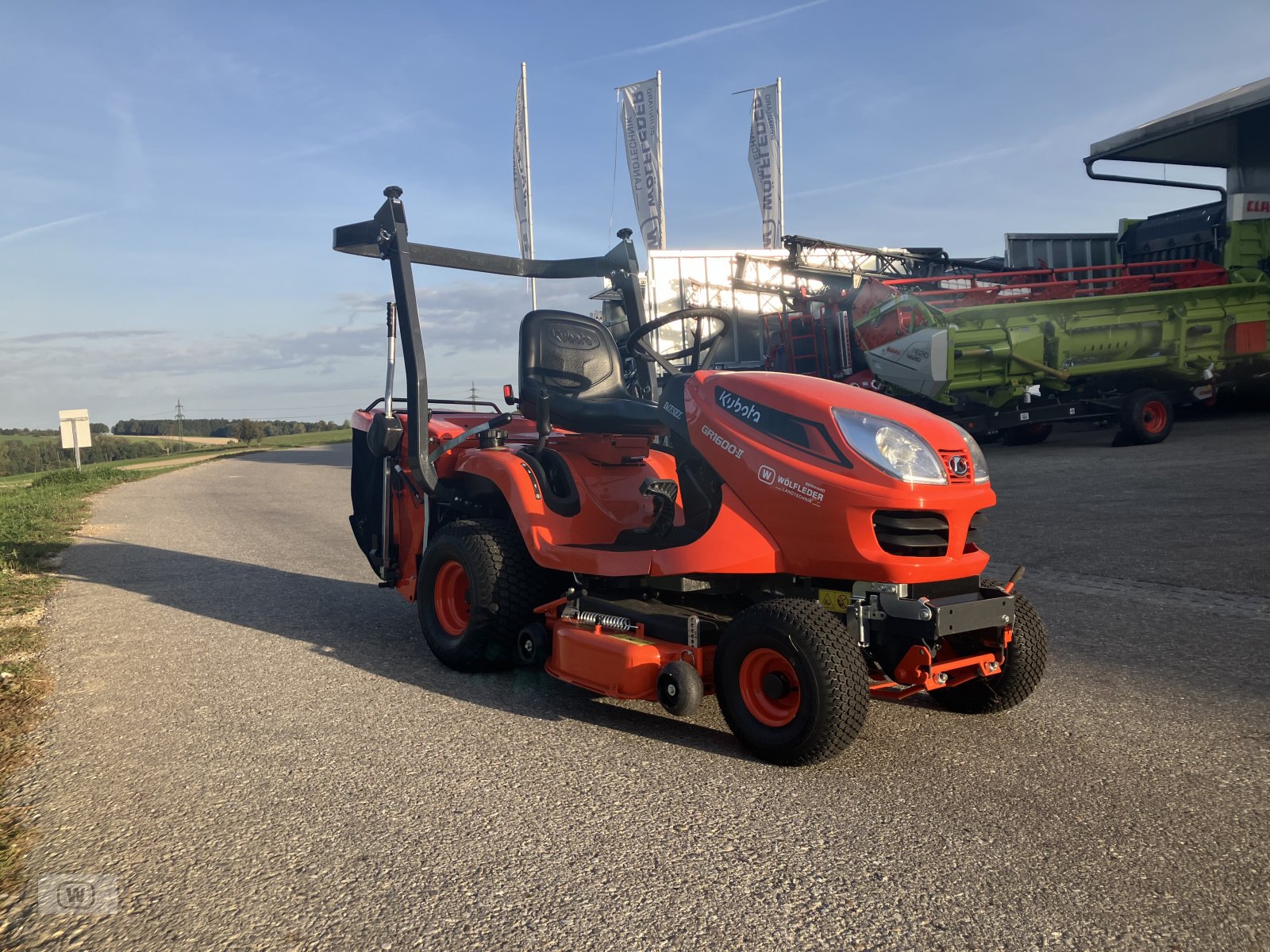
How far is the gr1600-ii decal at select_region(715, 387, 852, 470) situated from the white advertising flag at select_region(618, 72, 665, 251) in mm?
21463

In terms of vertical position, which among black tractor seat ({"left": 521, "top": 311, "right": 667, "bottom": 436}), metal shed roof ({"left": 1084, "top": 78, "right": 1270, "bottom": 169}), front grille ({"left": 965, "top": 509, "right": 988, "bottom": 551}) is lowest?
front grille ({"left": 965, "top": 509, "right": 988, "bottom": 551})

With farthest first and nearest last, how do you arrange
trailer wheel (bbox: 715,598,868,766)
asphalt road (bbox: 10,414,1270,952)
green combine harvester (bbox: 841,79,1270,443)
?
green combine harvester (bbox: 841,79,1270,443)
trailer wheel (bbox: 715,598,868,766)
asphalt road (bbox: 10,414,1270,952)

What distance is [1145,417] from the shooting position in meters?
13.2

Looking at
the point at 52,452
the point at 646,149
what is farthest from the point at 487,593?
the point at 52,452

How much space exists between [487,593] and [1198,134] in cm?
1682

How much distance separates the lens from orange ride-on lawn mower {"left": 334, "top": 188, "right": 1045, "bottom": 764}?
10.8ft

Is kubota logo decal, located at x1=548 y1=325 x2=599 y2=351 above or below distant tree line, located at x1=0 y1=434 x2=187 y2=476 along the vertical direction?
above

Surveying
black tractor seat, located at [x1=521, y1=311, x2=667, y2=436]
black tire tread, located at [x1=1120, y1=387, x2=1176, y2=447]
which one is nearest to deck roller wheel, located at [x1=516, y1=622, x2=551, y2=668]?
black tractor seat, located at [x1=521, y1=311, x2=667, y2=436]

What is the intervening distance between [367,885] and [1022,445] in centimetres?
1418

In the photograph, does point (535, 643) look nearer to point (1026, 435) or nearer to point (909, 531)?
point (909, 531)

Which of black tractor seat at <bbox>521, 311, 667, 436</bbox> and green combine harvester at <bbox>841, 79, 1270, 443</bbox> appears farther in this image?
green combine harvester at <bbox>841, 79, 1270, 443</bbox>

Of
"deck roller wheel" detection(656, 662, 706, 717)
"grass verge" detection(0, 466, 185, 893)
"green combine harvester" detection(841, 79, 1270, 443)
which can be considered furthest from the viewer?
"green combine harvester" detection(841, 79, 1270, 443)

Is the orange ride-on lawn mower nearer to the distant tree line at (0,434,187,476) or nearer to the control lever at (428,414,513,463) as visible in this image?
the control lever at (428,414,513,463)

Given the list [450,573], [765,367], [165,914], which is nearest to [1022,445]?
[765,367]
